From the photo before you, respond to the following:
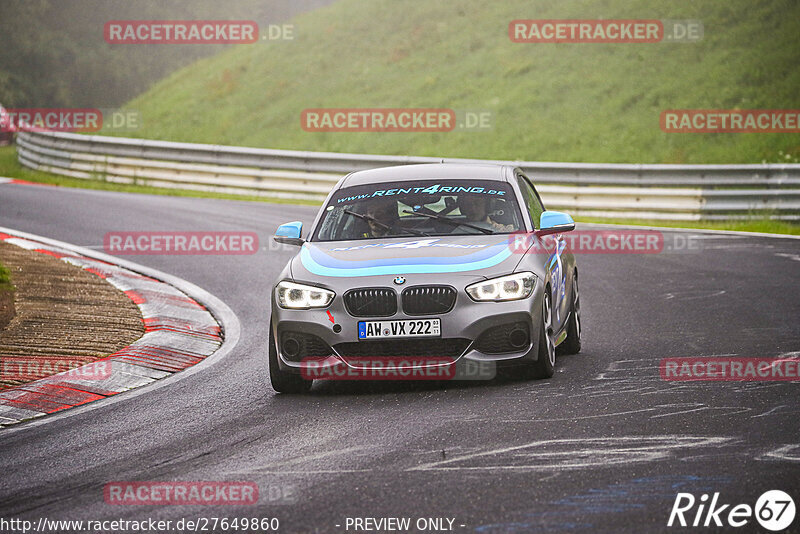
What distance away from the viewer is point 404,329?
25.1 ft

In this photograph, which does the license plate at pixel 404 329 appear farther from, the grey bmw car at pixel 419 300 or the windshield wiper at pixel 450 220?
the windshield wiper at pixel 450 220

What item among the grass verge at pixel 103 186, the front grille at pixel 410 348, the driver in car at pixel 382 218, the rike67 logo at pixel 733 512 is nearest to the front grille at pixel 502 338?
the front grille at pixel 410 348

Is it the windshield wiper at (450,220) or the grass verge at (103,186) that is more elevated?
the grass verge at (103,186)

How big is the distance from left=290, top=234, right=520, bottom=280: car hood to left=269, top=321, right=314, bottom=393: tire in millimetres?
555

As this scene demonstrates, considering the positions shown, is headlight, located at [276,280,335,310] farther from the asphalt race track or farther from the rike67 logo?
the rike67 logo

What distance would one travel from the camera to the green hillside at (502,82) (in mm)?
29406

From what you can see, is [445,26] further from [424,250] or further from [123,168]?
[424,250]

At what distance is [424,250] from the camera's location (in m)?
8.24

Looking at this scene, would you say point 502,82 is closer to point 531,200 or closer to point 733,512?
point 531,200

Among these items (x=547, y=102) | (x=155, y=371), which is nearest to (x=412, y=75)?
(x=547, y=102)

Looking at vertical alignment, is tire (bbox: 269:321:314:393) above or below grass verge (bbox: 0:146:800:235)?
below

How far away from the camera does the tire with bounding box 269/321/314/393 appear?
802 centimetres

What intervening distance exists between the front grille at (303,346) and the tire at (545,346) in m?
1.49

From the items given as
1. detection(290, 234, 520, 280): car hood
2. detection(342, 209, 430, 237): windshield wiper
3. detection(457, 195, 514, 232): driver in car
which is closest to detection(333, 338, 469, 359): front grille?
detection(290, 234, 520, 280): car hood
